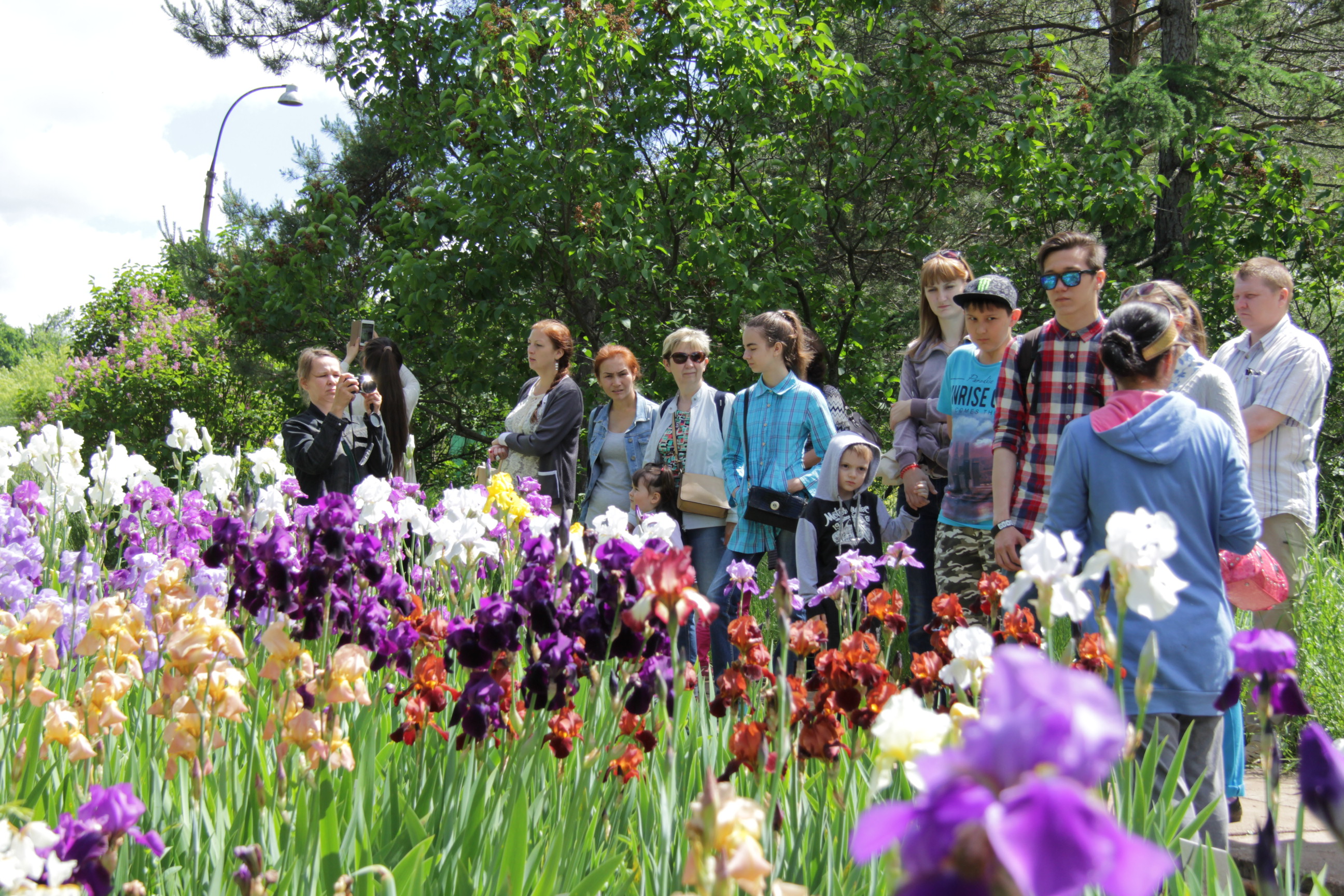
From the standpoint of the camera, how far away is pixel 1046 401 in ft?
10.3

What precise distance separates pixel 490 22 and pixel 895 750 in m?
6.23

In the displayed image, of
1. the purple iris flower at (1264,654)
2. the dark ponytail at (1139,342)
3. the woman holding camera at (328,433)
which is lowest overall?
the purple iris flower at (1264,654)

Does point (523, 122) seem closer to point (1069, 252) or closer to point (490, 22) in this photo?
point (490, 22)

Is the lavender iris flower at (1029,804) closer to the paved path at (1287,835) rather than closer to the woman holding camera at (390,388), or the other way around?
the paved path at (1287,835)

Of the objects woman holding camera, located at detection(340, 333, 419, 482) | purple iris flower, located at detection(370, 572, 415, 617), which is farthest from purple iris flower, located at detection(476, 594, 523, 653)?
woman holding camera, located at detection(340, 333, 419, 482)

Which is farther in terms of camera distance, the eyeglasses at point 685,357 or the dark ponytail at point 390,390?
the dark ponytail at point 390,390

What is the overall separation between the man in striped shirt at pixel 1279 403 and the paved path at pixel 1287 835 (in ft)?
2.85

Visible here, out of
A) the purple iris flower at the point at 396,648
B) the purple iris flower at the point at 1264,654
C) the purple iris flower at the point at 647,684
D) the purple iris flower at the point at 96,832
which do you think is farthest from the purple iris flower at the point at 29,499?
the purple iris flower at the point at 1264,654

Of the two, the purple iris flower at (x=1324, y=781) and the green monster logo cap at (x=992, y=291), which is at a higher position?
the green monster logo cap at (x=992, y=291)

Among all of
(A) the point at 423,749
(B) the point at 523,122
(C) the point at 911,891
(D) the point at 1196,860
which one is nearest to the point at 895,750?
(C) the point at 911,891

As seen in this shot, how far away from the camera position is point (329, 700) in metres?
1.65

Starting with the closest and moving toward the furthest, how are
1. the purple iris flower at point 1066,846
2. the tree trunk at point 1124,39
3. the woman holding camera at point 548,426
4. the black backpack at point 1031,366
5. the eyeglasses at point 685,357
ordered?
the purple iris flower at point 1066,846 → the black backpack at point 1031,366 → the eyeglasses at point 685,357 → the woman holding camera at point 548,426 → the tree trunk at point 1124,39

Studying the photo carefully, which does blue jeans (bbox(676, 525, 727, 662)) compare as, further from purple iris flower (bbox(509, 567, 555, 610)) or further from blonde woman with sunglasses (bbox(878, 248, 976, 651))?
purple iris flower (bbox(509, 567, 555, 610))

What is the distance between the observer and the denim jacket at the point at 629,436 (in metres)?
4.90
